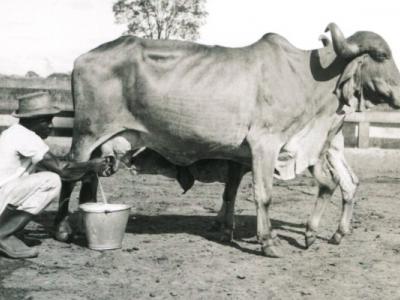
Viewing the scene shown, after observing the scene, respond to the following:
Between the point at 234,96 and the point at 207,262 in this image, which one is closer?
the point at 207,262

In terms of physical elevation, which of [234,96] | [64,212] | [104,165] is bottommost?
[64,212]

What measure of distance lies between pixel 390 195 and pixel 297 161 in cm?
391

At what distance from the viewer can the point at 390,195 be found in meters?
9.75

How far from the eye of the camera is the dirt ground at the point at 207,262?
4816mm

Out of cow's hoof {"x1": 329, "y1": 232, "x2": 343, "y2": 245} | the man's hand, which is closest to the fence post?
cow's hoof {"x1": 329, "y1": 232, "x2": 343, "y2": 245}

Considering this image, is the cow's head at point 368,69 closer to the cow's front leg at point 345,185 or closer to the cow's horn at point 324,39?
the cow's horn at point 324,39

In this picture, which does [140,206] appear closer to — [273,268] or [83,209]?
[83,209]

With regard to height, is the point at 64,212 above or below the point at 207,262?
above

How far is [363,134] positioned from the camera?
1248cm

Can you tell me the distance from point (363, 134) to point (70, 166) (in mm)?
8126

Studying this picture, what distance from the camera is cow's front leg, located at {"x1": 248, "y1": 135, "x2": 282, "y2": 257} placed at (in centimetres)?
589

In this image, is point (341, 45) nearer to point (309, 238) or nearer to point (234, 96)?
point (234, 96)

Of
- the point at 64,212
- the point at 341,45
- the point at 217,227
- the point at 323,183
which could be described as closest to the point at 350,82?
the point at 341,45

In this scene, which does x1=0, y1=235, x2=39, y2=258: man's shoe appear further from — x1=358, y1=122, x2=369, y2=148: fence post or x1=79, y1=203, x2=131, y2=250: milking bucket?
x1=358, y1=122, x2=369, y2=148: fence post
